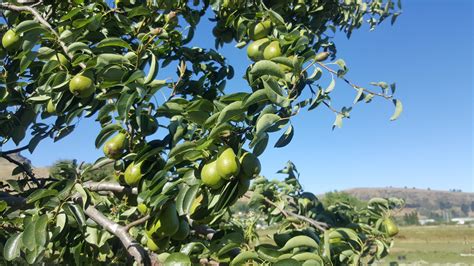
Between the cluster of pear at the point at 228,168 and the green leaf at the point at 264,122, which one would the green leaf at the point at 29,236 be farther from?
the green leaf at the point at 264,122

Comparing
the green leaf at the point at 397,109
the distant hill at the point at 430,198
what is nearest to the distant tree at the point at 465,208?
the distant hill at the point at 430,198

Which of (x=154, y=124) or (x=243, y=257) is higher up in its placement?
(x=154, y=124)

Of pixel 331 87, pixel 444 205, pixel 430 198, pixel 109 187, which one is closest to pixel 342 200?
pixel 331 87

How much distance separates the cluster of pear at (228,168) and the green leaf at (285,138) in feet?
0.47

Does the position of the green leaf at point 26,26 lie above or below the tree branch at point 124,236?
above

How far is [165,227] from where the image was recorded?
1549 millimetres

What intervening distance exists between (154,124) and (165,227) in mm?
390

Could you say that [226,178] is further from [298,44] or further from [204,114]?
[298,44]

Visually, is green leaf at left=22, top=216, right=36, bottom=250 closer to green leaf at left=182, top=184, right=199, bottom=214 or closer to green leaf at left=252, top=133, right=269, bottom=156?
green leaf at left=182, top=184, right=199, bottom=214

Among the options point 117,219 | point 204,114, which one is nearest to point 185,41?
point 117,219

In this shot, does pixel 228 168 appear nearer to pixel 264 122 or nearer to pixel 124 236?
pixel 264 122

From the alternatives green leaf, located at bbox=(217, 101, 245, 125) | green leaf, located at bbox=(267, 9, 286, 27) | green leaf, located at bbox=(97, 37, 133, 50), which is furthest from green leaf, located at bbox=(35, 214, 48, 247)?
green leaf, located at bbox=(267, 9, 286, 27)

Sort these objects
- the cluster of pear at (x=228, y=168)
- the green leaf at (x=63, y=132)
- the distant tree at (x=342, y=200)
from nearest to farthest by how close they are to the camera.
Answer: the cluster of pear at (x=228, y=168) → the green leaf at (x=63, y=132) → the distant tree at (x=342, y=200)

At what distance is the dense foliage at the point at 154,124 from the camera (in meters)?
1.29
